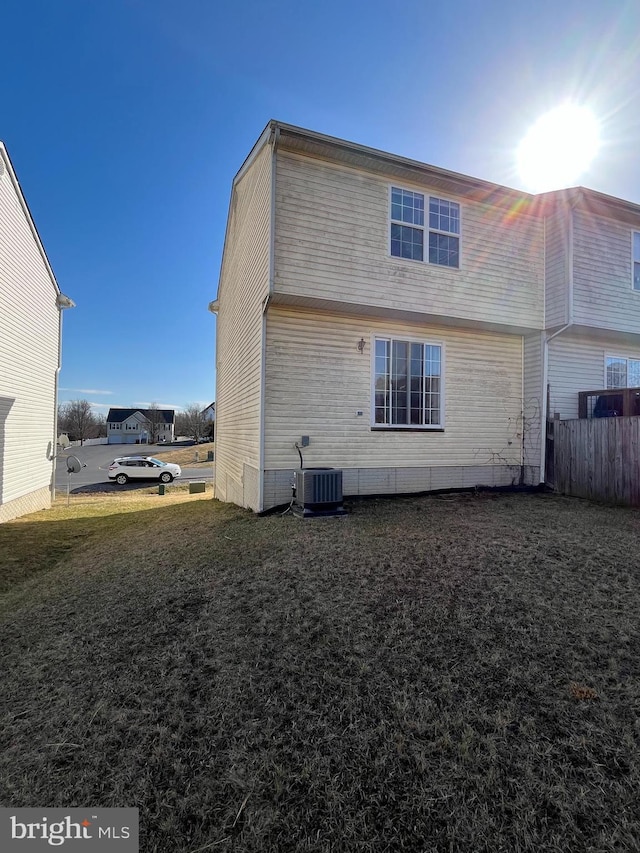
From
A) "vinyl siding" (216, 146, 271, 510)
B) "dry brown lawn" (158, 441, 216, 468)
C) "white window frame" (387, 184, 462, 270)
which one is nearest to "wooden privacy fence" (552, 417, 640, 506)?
"white window frame" (387, 184, 462, 270)

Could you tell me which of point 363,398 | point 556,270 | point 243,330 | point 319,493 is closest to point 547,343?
point 556,270

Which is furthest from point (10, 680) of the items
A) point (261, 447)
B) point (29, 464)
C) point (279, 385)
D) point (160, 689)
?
point (29, 464)

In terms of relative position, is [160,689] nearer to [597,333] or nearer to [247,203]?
[247,203]

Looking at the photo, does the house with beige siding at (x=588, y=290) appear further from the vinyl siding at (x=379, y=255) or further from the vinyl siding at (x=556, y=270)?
the vinyl siding at (x=379, y=255)

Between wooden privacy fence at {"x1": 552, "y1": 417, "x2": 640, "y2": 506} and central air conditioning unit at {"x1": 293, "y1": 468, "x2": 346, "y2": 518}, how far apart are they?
17.2 ft

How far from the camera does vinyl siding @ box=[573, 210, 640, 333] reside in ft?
28.5

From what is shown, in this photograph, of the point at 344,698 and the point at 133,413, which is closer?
the point at 344,698

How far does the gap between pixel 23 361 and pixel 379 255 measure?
Result: 1009 cm

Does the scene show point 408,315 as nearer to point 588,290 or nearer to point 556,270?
point 556,270

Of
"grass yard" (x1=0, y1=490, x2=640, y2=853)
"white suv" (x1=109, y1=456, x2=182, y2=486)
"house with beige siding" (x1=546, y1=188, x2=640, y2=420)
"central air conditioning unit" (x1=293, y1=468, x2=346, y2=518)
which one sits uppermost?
"house with beige siding" (x1=546, y1=188, x2=640, y2=420)

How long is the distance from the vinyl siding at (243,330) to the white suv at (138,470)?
13.2 metres

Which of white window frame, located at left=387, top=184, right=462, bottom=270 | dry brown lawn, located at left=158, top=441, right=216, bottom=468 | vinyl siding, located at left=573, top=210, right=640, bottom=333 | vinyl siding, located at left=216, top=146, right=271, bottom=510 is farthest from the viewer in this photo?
dry brown lawn, located at left=158, top=441, right=216, bottom=468

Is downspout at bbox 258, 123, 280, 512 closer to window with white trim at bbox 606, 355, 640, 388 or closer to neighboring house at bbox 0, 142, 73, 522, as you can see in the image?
neighboring house at bbox 0, 142, 73, 522

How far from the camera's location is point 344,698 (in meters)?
2.44
